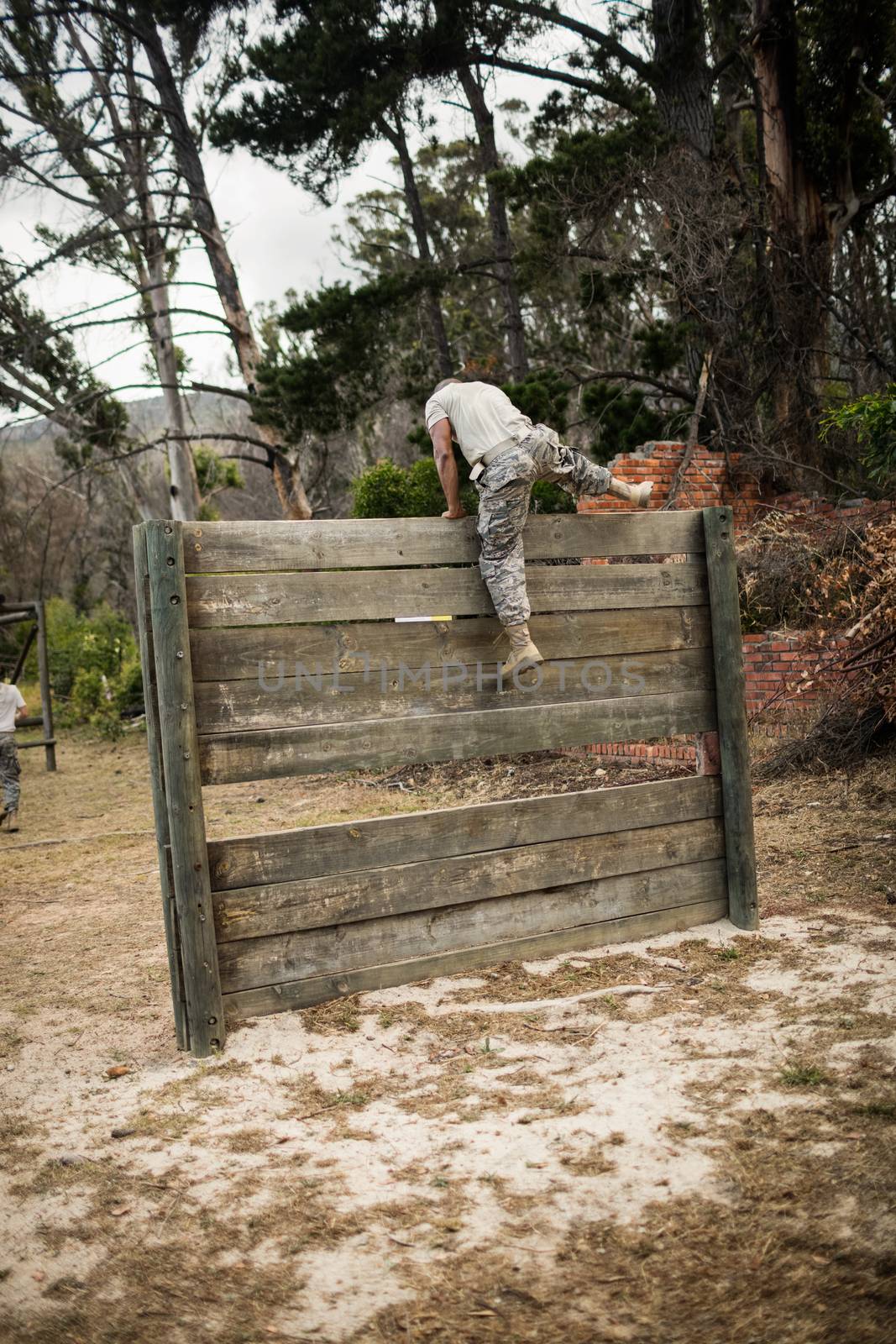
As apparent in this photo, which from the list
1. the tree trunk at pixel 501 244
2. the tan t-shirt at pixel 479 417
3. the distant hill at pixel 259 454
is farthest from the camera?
the distant hill at pixel 259 454

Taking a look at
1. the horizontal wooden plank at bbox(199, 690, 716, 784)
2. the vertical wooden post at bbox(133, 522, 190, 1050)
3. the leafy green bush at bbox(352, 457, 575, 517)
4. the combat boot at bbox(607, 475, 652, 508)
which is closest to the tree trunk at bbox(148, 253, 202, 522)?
the leafy green bush at bbox(352, 457, 575, 517)

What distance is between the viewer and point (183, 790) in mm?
3732

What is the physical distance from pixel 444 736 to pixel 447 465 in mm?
1150

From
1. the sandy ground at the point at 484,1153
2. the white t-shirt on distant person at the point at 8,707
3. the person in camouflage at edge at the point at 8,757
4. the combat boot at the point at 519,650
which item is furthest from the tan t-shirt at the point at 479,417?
the white t-shirt on distant person at the point at 8,707

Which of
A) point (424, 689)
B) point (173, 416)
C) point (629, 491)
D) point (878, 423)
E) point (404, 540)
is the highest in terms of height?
point (173, 416)

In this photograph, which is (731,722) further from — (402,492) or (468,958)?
(402,492)

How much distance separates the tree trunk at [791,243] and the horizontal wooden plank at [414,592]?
29.9 feet

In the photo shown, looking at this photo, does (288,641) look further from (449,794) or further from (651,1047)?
(449,794)

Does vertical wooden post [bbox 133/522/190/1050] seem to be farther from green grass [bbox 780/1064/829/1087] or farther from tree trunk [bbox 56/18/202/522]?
tree trunk [bbox 56/18/202/522]

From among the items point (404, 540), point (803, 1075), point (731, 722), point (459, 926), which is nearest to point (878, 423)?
point (731, 722)

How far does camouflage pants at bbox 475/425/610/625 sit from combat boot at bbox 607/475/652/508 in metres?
0.36

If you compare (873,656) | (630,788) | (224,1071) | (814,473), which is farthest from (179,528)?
(814,473)

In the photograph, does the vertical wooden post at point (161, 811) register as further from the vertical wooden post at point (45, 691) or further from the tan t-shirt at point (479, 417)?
the vertical wooden post at point (45, 691)

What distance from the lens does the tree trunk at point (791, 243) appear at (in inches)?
519
